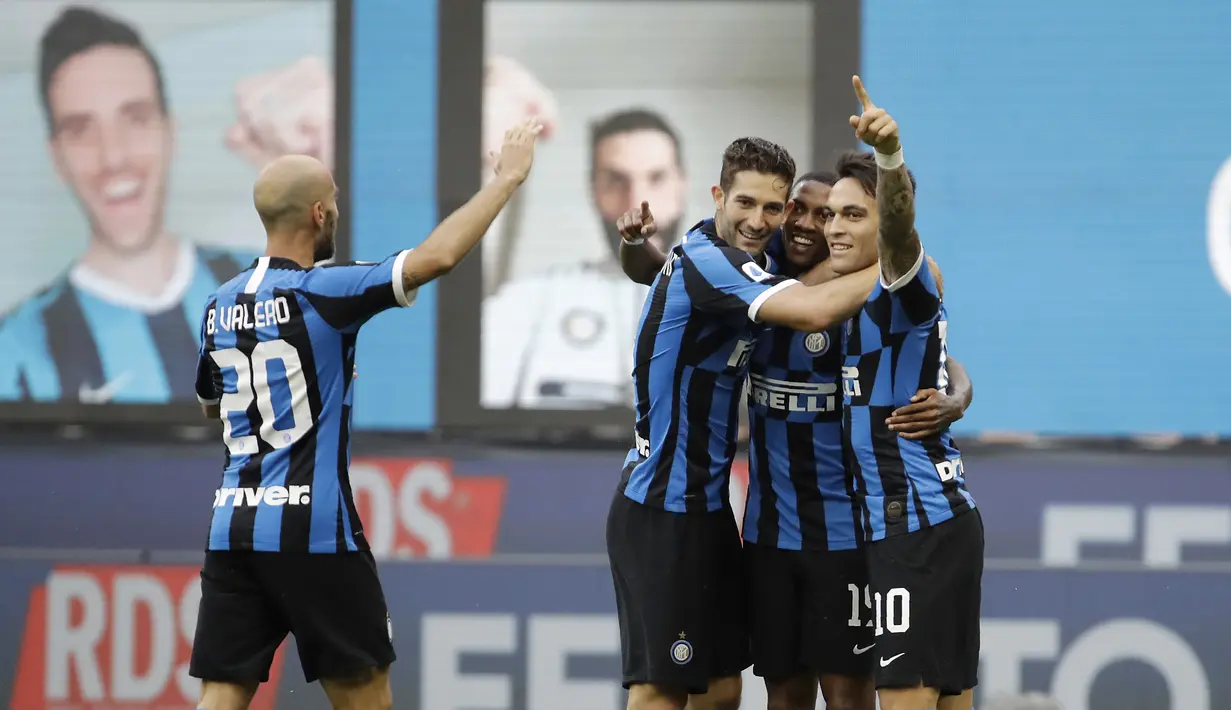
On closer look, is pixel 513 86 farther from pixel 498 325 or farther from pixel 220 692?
pixel 220 692

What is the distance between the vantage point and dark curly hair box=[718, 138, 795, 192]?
4340 mm

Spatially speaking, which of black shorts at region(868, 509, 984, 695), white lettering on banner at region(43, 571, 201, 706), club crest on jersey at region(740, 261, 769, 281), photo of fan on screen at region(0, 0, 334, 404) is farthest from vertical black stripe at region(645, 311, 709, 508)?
white lettering on banner at region(43, 571, 201, 706)

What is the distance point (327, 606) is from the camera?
4.14 m

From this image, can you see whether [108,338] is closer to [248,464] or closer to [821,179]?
[248,464]

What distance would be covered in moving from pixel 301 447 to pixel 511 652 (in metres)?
2.69

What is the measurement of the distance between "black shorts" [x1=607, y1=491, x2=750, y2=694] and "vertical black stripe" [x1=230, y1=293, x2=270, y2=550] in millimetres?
1108

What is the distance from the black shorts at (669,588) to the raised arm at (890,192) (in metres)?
1.04

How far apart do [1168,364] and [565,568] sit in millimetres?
2974

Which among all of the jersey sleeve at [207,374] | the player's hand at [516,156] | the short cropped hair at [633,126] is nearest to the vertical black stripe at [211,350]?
the jersey sleeve at [207,374]

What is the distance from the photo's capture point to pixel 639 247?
5.01 meters

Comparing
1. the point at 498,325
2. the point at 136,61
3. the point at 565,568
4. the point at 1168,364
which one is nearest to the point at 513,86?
the point at 498,325

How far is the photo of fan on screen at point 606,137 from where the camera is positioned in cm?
652

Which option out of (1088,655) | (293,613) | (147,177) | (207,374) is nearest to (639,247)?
(207,374)

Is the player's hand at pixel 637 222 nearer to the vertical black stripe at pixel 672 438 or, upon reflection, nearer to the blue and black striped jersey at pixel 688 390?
the blue and black striped jersey at pixel 688 390
